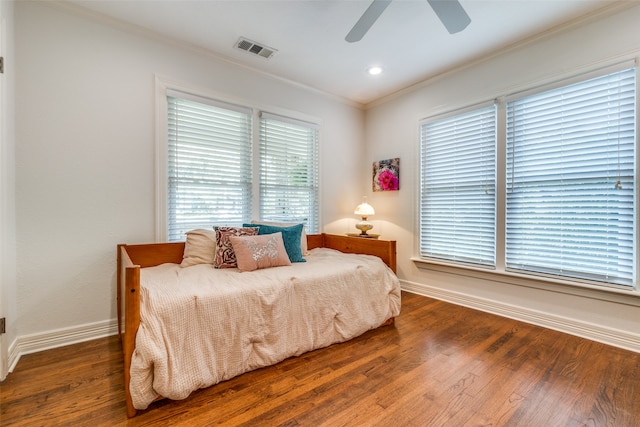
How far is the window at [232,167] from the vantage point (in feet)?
8.55

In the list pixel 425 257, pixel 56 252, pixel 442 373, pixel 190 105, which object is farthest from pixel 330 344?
pixel 190 105

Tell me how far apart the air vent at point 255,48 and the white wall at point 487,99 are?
170 cm

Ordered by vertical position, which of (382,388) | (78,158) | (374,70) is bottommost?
(382,388)

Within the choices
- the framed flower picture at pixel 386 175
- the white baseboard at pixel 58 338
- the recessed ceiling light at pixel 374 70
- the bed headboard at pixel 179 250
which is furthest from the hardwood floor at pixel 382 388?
Answer: the recessed ceiling light at pixel 374 70

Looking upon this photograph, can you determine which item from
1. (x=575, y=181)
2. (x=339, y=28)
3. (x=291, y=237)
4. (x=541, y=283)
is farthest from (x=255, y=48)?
(x=541, y=283)

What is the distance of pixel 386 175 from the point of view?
147 inches

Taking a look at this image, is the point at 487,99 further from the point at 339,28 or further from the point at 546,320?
the point at 546,320

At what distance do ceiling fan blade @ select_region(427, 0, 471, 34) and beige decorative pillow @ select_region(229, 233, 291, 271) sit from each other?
1.93m

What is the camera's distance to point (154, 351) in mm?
1350

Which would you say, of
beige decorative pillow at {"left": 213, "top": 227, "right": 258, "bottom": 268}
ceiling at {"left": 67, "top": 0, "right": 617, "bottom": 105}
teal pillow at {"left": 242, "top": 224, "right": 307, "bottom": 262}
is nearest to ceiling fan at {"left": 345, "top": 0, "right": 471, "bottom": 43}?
ceiling at {"left": 67, "top": 0, "right": 617, "bottom": 105}

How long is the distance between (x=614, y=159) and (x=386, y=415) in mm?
2456

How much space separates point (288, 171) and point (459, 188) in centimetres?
189

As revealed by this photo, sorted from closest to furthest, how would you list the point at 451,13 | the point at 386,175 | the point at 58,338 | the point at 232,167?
the point at 451,13
the point at 58,338
the point at 232,167
the point at 386,175

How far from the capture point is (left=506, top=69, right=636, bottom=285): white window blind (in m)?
2.11
